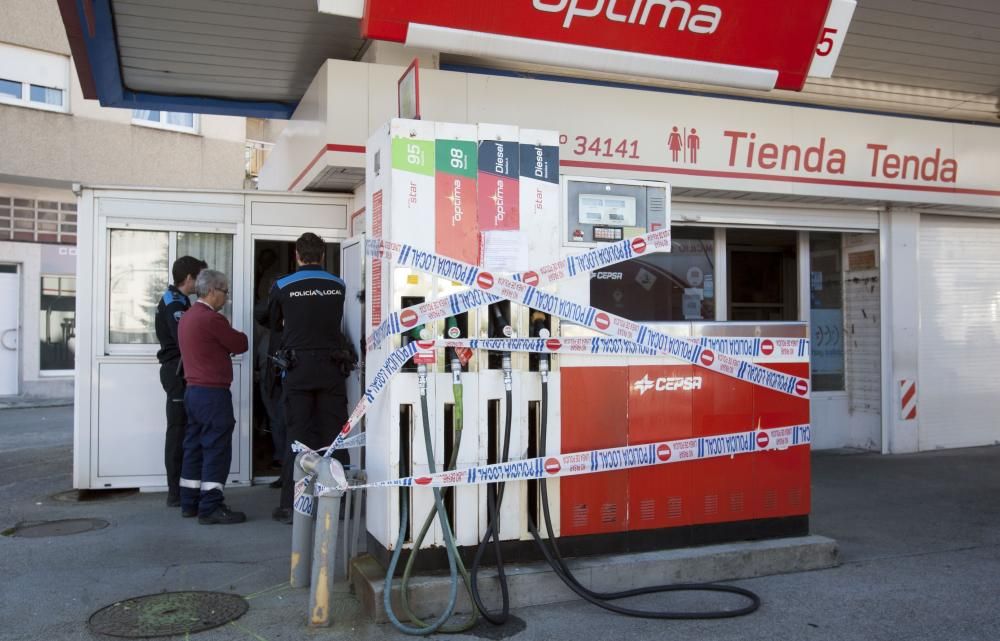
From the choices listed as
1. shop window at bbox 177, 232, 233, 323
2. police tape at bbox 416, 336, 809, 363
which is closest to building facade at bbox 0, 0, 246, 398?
shop window at bbox 177, 232, 233, 323

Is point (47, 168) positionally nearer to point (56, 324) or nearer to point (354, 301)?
point (56, 324)

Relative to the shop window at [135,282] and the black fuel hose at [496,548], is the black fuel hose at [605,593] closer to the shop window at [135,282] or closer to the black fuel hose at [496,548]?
the black fuel hose at [496,548]

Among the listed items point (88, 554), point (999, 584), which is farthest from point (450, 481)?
point (999, 584)

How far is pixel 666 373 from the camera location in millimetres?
5016

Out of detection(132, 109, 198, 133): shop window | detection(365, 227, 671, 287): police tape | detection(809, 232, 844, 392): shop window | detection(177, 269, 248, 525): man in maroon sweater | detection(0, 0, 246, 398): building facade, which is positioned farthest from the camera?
detection(132, 109, 198, 133): shop window

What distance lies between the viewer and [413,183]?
4492 mm

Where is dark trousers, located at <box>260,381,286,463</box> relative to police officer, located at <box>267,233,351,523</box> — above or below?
below

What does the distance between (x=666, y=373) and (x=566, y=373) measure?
0.64 meters

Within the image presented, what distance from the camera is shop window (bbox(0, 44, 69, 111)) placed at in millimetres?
16547

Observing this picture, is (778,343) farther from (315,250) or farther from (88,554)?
(88,554)

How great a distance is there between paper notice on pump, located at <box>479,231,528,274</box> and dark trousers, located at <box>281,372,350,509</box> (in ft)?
6.28

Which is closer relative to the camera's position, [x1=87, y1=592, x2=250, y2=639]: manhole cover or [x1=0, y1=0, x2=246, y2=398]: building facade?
[x1=87, y1=592, x2=250, y2=639]: manhole cover

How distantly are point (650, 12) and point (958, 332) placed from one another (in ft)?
19.5

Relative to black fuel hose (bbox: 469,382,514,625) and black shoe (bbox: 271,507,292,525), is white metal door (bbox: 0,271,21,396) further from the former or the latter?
black fuel hose (bbox: 469,382,514,625)
